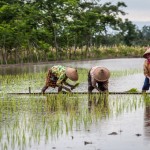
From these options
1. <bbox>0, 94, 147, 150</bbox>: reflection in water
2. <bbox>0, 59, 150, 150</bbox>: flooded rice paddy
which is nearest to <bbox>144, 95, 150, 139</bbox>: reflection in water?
<bbox>0, 59, 150, 150</bbox>: flooded rice paddy

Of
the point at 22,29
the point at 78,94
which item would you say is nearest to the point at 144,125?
the point at 78,94

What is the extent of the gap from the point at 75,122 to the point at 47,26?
39.2 meters

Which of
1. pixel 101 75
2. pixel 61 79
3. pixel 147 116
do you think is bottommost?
pixel 147 116

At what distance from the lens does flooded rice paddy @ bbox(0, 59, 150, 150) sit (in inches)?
332

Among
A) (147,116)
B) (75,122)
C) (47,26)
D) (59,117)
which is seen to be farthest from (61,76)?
(47,26)

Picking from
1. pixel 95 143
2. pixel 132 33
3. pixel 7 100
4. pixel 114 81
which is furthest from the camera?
pixel 132 33

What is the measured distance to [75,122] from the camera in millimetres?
10180

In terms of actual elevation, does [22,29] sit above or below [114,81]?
above

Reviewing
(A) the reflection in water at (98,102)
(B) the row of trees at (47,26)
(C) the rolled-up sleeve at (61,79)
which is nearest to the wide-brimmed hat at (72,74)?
(C) the rolled-up sleeve at (61,79)

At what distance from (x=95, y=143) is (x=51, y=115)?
2.99 meters

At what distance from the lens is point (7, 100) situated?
14.4 metres

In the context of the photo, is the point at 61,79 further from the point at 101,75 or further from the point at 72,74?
the point at 101,75

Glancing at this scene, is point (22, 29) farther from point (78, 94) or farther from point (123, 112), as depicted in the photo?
point (123, 112)

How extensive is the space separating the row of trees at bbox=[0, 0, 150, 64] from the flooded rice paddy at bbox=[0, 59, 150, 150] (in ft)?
89.0
